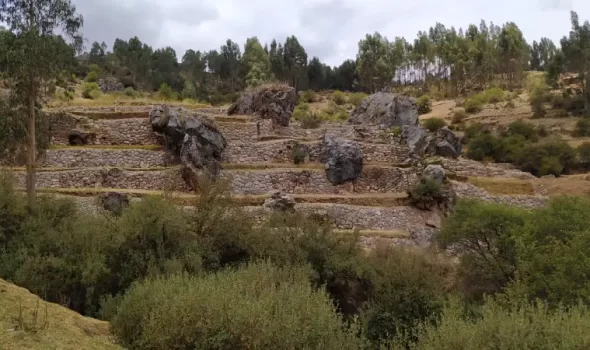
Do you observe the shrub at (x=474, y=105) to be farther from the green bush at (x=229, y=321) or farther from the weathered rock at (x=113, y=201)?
the green bush at (x=229, y=321)

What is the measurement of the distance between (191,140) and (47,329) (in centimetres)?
2263

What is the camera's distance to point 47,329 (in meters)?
13.5

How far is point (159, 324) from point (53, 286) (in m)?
9.35

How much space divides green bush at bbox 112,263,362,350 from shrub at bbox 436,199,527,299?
1065 cm

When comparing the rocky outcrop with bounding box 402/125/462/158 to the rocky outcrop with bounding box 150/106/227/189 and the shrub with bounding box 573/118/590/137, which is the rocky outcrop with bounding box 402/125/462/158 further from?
the shrub with bounding box 573/118/590/137

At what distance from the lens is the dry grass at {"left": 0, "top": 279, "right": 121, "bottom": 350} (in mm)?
12359

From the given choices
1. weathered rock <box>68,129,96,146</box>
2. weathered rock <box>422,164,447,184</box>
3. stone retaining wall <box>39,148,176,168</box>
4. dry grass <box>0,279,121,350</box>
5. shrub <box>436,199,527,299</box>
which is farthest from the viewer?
weathered rock <box>68,129,96,146</box>

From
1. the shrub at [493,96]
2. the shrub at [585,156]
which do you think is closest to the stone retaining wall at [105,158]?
the shrub at [585,156]

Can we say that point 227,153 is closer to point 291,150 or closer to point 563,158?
point 291,150

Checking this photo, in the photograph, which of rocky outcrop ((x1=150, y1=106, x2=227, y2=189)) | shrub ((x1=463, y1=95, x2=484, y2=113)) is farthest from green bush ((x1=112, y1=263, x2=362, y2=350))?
shrub ((x1=463, y1=95, x2=484, y2=113))

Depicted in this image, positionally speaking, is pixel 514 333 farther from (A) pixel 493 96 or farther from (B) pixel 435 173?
(A) pixel 493 96

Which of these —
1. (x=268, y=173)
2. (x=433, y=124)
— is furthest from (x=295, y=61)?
(x=268, y=173)

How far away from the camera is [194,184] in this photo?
113 ft

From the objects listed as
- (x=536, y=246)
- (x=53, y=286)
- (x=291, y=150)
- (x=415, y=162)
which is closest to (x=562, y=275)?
(x=536, y=246)
